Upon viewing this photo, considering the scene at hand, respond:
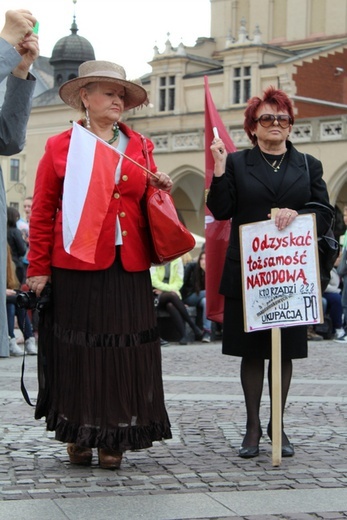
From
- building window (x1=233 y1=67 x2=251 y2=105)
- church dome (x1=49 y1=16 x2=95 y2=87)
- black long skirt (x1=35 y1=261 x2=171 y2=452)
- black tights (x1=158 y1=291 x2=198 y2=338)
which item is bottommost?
black long skirt (x1=35 y1=261 x2=171 y2=452)

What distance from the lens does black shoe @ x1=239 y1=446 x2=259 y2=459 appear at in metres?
6.79

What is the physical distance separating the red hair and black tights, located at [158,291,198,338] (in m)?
10.6

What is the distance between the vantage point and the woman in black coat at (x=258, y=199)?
704 centimetres

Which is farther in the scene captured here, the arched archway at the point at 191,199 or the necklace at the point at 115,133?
the arched archway at the point at 191,199

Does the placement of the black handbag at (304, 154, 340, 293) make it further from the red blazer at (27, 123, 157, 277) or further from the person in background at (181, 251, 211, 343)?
the person in background at (181, 251, 211, 343)

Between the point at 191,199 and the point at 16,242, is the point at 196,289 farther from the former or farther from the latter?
the point at 191,199

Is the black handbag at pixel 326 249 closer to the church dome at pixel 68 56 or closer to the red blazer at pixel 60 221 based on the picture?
the red blazer at pixel 60 221

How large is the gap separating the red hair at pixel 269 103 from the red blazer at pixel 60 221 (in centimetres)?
84

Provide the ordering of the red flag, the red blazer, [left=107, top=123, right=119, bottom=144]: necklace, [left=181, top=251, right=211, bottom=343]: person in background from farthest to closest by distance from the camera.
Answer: [left=181, top=251, right=211, bottom=343]: person in background, the red flag, [left=107, top=123, right=119, bottom=144]: necklace, the red blazer

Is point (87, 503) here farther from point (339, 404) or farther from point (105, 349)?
point (339, 404)

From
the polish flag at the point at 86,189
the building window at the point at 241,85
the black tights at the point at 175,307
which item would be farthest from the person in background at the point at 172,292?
the building window at the point at 241,85

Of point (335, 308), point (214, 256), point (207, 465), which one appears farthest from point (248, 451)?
point (335, 308)

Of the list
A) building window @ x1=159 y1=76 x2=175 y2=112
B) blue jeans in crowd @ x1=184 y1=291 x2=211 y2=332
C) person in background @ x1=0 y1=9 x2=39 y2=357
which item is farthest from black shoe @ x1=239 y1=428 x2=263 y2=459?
building window @ x1=159 y1=76 x2=175 y2=112

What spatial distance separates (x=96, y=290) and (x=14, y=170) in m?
88.3
